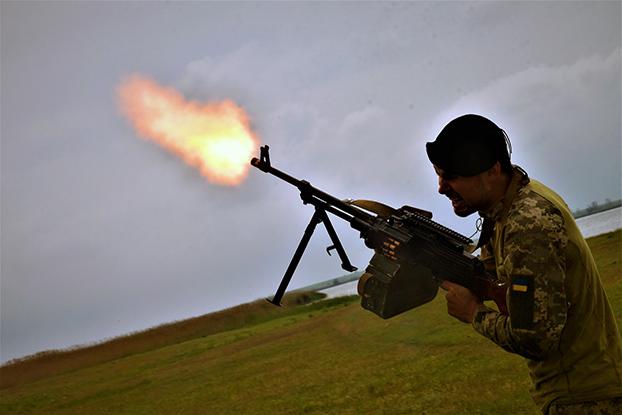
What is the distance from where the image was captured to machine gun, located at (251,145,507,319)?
4.85 metres

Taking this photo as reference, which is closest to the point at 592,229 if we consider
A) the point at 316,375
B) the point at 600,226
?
the point at 600,226

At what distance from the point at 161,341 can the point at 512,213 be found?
129 ft

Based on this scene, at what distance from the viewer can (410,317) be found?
22.5 meters

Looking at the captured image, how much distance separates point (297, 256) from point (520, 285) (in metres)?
4.48

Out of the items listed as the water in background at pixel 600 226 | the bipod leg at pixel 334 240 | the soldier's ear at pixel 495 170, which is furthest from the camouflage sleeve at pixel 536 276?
the water in background at pixel 600 226

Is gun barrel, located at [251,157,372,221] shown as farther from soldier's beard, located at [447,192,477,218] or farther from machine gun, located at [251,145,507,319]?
soldier's beard, located at [447,192,477,218]

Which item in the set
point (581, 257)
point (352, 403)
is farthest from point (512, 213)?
point (352, 403)

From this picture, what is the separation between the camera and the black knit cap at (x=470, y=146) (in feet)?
13.3

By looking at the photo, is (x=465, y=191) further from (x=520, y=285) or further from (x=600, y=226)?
(x=600, y=226)

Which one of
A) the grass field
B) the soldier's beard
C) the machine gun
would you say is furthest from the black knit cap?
the grass field

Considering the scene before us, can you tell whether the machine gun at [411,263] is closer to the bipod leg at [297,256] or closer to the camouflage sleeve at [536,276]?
the camouflage sleeve at [536,276]

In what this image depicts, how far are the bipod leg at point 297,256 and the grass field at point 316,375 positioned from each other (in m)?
5.02

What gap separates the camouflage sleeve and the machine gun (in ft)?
2.84

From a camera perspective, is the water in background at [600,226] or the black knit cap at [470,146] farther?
the water in background at [600,226]
